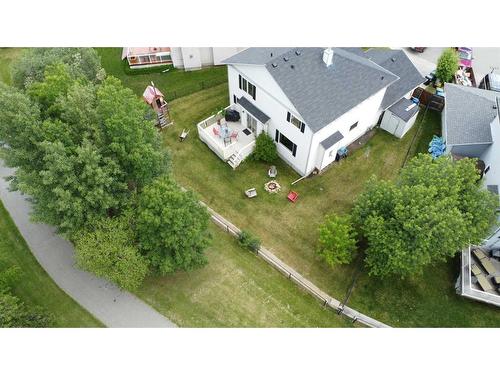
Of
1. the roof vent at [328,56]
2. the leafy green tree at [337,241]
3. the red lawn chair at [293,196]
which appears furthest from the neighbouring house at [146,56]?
the leafy green tree at [337,241]

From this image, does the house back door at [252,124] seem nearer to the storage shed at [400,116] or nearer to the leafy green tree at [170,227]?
the leafy green tree at [170,227]

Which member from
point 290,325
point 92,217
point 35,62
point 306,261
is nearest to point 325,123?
point 306,261

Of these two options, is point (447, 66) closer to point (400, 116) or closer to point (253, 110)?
point (400, 116)

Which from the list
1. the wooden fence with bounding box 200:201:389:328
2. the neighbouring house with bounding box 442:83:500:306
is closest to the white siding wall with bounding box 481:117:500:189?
the neighbouring house with bounding box 442:83:500:306

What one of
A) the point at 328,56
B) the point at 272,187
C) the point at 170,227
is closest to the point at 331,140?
the point at 272,187

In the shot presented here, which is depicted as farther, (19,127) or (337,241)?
(337,241)

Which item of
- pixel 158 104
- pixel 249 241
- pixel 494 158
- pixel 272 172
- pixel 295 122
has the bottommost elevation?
pixel 249 241

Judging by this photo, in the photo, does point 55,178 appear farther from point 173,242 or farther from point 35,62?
point 35,62

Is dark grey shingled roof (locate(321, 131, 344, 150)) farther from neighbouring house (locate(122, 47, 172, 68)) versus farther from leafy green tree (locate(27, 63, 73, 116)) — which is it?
neighbouring house (locate(122, 47, 172, 68))
